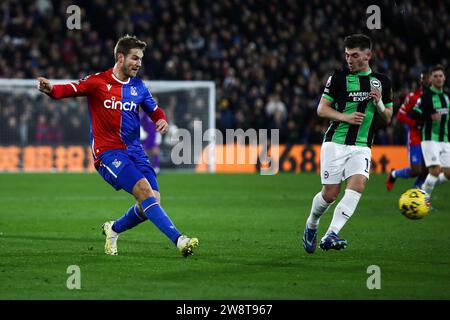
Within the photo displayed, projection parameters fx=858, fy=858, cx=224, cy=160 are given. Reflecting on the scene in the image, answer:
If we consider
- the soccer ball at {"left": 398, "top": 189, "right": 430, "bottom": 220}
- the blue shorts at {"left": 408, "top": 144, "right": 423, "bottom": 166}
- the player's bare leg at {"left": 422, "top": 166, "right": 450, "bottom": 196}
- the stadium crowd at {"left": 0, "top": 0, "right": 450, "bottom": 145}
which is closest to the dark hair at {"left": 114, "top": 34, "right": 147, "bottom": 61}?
the soccer ball at {"left": 398, "top": 189, "right": 430, "bottom": 220}

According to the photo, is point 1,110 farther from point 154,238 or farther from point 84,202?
point 154,238

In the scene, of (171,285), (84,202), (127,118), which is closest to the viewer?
(171,285)

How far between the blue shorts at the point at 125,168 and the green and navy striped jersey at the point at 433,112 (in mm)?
6887

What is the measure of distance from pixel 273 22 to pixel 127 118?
2168 centimetres

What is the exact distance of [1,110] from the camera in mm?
26172

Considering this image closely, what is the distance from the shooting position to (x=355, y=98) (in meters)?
8.99

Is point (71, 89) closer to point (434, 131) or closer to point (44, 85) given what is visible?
point (44, 85)

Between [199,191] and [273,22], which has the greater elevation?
[273,22]

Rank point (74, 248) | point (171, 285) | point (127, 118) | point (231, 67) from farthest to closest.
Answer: point (231, 67)
point (74, 248)
point (127, 118)
point (171, 285)

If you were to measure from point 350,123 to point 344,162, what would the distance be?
419 millimetres

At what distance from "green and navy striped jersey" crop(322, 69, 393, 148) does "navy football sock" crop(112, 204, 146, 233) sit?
2.20 metres

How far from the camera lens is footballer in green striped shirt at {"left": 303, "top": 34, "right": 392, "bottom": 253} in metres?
8.89

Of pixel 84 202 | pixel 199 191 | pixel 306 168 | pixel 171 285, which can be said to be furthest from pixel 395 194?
pixel 171 285

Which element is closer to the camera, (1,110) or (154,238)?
(154,238)
